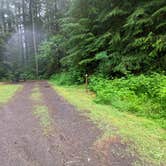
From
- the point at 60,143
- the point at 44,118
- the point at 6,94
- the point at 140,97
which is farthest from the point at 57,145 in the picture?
the point at 6,94

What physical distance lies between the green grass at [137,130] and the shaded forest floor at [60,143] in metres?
0.12

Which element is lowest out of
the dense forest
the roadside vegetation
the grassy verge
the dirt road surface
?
the roadside vegetation

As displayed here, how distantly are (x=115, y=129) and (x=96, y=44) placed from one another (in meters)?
10.3

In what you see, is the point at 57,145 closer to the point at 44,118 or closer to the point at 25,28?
the point at 44,118

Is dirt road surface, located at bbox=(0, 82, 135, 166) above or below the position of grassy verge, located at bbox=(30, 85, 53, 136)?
above

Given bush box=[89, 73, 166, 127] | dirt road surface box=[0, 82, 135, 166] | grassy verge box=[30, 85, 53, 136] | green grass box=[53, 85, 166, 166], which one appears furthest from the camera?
bush box=[89, 73, 166, 127]

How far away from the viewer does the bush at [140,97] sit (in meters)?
6.87

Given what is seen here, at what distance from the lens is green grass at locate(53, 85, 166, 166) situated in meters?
3.72

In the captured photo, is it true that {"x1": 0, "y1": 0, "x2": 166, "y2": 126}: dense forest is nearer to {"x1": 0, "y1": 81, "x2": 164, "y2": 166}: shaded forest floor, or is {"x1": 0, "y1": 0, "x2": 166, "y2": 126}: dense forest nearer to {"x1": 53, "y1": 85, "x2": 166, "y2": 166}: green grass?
{"x1": 53, "y1": 85, "x2": 166, "y2": 166}: green grass

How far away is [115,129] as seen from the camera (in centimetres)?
500

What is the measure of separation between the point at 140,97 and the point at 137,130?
3656mm

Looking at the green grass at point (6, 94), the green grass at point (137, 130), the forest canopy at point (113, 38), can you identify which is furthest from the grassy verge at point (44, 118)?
the forest canopy at point (113, 38)

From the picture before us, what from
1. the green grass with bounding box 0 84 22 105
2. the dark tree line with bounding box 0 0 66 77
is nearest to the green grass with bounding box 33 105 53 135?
the green grass with bounding box 0 84 22 105

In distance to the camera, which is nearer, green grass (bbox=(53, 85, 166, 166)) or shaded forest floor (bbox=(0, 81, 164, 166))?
shaded forest floor (bbox=(0, 81, 164, 166))
